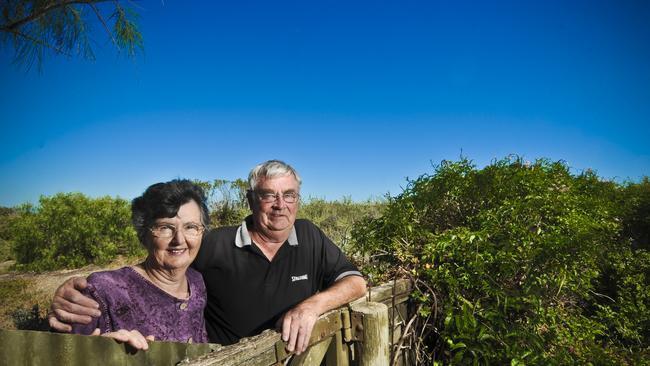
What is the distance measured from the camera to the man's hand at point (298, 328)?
1.75 m

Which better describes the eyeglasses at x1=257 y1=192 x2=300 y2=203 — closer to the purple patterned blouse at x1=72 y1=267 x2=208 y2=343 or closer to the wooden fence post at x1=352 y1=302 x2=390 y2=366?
the purple patterned blouse at x1=72 y1=267 x2=208 y2=343

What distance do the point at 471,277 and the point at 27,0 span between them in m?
4.87

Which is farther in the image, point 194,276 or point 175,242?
point 194,276

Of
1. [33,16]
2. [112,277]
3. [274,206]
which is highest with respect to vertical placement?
[33,16]

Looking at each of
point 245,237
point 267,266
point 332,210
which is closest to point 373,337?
point 267,266

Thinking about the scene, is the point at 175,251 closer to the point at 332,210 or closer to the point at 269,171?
the point at 269,171

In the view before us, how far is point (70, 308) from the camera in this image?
4.92ft

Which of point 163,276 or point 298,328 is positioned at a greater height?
point 163,276

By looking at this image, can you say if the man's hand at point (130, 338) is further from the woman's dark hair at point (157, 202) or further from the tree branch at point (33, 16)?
the tree branch at point (33, 16)

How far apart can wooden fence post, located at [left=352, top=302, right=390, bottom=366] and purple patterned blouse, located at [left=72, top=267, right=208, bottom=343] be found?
97 cm

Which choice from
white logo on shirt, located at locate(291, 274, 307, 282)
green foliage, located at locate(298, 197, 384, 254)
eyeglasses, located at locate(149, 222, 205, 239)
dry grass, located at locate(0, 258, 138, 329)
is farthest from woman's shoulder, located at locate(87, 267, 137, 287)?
green foliage, located at locate(298, 197, 384, 254)

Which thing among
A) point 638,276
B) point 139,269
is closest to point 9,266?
point 139,269

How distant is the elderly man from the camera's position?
244 cm

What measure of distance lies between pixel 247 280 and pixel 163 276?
629 mm
